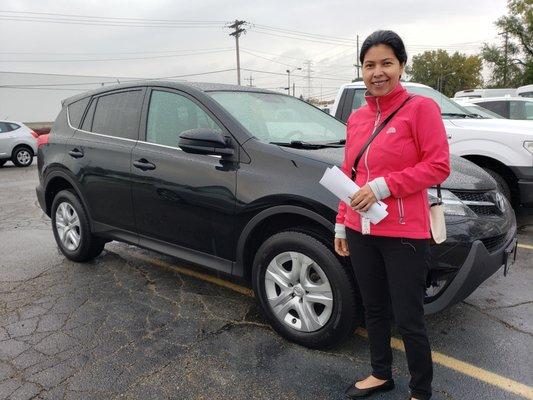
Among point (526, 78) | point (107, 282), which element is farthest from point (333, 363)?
point (526, 78)

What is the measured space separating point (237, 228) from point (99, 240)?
200 cm

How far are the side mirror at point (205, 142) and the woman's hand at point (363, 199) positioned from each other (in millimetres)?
1279

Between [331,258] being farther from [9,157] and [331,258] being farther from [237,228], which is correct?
[9,157]

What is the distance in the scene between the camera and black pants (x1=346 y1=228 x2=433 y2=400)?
202cm

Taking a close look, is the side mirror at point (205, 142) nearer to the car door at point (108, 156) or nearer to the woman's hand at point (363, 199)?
the car door at point (108, 156)

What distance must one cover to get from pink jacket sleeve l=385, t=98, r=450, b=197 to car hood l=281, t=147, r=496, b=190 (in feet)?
2.70

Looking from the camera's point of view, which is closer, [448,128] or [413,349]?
[413,349]

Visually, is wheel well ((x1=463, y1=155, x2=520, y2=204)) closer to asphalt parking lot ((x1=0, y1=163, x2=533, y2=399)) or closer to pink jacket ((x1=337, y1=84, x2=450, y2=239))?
asphalt parking lot ((x1=0, y1=163, x2=533, y2=399))

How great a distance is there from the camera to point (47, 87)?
48.9m

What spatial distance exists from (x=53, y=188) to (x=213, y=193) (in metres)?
2.43

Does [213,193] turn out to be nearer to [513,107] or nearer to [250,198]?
[250,198]

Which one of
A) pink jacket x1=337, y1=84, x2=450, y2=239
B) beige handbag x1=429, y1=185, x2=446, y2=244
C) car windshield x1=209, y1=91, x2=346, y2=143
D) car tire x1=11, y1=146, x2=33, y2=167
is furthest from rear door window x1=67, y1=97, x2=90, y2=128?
car tire x1=11, y1=146, x2=33, y2=167

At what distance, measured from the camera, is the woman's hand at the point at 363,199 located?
1941 millimetres

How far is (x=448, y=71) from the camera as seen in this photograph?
66875 mm
